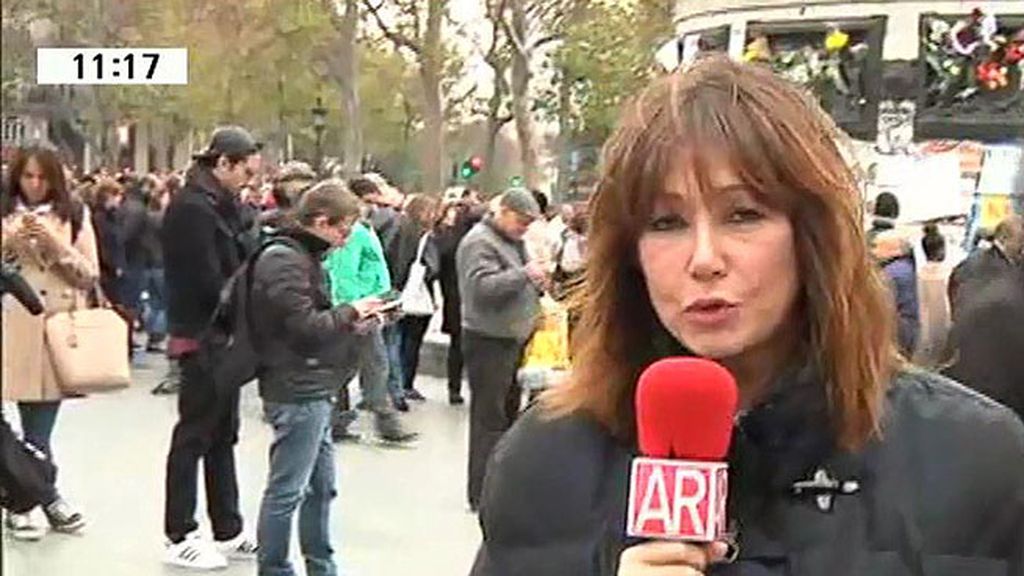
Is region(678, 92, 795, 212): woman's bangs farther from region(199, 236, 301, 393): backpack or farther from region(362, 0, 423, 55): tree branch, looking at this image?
region(362, 0, 423, 55): tree branch

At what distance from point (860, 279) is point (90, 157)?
819 cm

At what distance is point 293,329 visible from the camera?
703 cm

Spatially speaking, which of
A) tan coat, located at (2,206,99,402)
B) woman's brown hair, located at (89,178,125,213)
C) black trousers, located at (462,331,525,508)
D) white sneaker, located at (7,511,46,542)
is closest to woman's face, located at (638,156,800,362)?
tan coat, located at (2,206,99,402)

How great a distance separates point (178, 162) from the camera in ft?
38.7

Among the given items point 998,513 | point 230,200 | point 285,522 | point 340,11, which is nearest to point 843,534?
point 998,513

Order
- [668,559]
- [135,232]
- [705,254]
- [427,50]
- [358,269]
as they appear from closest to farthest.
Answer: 1. [668,559]
2. [705,254]
3. [358,269]
4. [427,50]
5. [135,232]

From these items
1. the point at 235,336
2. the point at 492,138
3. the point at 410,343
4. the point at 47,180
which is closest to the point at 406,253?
the point at 410,343

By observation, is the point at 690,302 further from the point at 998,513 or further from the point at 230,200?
the point at 230,200

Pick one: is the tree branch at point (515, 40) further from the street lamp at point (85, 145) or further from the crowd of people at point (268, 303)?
the street lamp at point (85, 145)

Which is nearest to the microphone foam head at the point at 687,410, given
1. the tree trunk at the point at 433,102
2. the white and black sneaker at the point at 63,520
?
the white and black sneaker at the point at 63,520

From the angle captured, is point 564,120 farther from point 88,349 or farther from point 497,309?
point 88,349

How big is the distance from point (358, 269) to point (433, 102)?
6667mm

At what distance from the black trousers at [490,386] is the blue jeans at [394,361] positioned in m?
3.88

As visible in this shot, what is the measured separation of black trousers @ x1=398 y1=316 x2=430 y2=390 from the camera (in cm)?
1381
